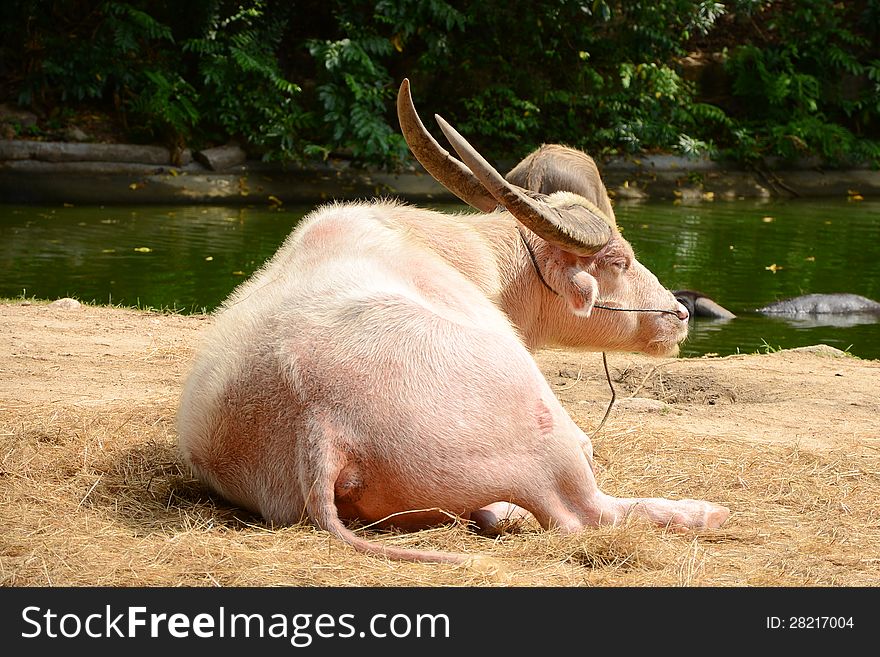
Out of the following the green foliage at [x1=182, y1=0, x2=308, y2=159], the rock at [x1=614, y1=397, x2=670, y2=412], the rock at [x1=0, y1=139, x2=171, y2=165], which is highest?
the rock at [x1=614, y1=397, x2=670, y2=412]

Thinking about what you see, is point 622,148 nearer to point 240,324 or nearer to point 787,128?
point 787,128

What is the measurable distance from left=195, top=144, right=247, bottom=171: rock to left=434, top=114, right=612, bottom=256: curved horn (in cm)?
1434

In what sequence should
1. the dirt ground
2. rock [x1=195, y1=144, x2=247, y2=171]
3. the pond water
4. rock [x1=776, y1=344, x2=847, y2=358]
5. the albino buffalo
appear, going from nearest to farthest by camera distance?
the dirt ground → the albino buffalo → rock [x1=776, y1=344, x2=847, y2=358] → the pond water → rock [x1=195, y1=144, x2=247, y2=171]

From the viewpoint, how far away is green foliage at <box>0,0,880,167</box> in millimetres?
18562

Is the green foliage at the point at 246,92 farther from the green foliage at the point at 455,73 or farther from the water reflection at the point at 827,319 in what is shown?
the water reflection at the point at 827,319

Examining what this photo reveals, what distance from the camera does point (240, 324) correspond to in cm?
386

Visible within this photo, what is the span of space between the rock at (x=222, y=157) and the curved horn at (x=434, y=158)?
14.0m

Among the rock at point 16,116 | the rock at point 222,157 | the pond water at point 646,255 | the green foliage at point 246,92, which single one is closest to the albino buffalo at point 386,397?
the pond water at point 646,255

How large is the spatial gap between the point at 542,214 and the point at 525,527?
114 cm

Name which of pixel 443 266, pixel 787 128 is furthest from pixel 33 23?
pixel 443 266

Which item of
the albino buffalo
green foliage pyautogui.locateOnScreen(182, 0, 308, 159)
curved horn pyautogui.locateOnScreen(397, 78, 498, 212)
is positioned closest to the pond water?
green foliage pyautogui.locateOnScreen(182, 0, 308, 159)

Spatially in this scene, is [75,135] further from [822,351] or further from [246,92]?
[822,351]

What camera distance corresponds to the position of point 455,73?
20.8 m

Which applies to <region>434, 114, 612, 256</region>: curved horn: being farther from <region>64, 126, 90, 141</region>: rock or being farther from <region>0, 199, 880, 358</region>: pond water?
<region>64, 126, 90, 141</region>: rock
